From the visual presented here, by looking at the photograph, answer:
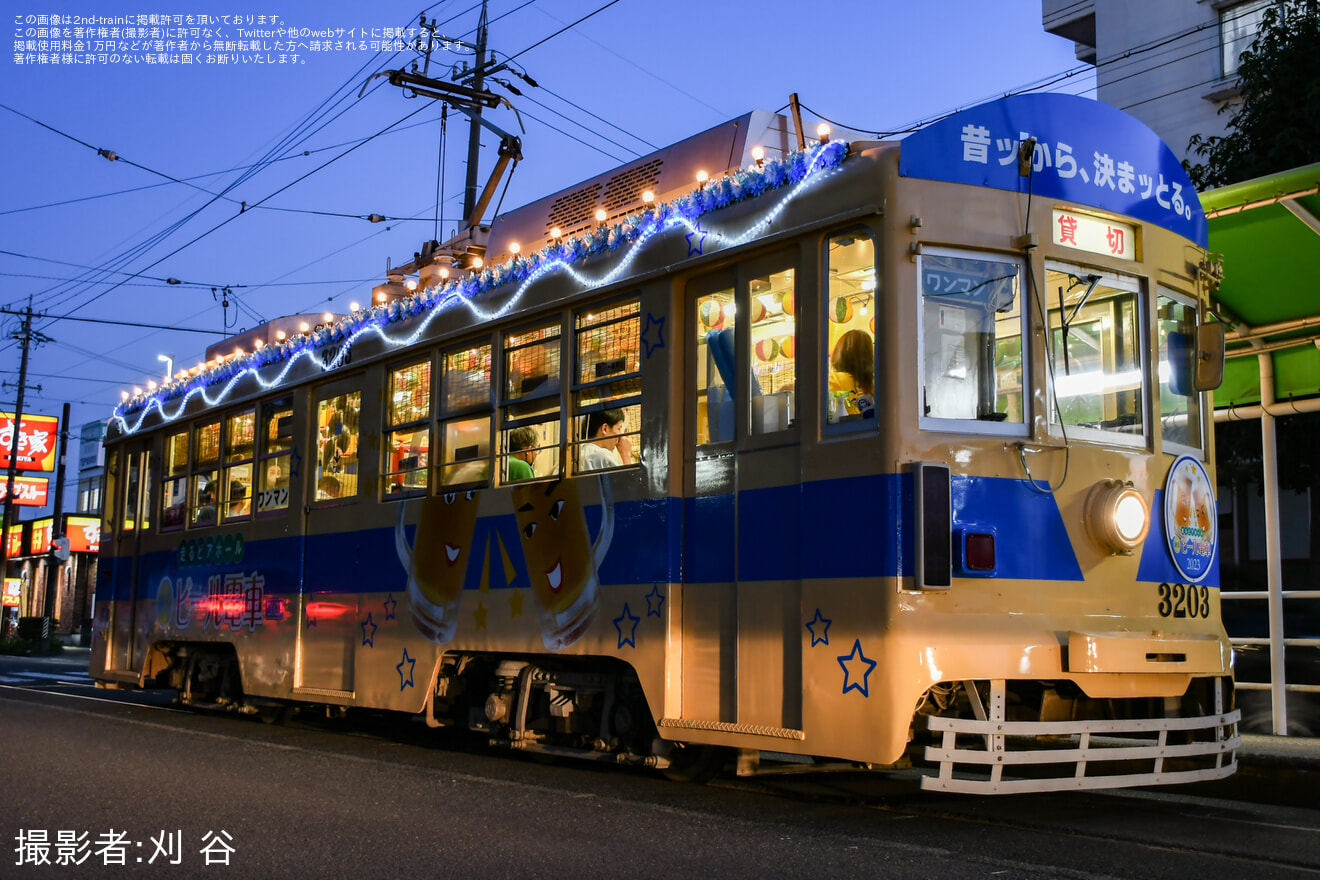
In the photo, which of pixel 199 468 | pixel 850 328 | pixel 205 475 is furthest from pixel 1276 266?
pixel 199 468

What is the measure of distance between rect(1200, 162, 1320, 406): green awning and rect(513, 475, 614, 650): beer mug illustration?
4297mm

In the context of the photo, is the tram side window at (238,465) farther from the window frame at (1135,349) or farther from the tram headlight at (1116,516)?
the tram headlight at (1116,516)

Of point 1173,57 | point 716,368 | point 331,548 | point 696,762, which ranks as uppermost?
point 1173,57

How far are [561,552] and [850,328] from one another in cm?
237

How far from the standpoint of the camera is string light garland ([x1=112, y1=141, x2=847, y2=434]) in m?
6.34

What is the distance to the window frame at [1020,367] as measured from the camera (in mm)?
5730

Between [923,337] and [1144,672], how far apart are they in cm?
187

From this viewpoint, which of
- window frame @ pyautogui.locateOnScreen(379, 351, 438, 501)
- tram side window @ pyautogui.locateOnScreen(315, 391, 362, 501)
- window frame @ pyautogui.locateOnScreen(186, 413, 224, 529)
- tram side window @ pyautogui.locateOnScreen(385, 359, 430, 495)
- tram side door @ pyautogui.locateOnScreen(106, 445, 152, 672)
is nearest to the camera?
window frame @ pyautogui.locateOnScreen(379, 351, 438, 501)

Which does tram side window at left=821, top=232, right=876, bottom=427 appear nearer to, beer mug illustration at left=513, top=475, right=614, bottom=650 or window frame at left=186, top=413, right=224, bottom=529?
beer mug illustration at left=513, top=475, right=614, bottom=650

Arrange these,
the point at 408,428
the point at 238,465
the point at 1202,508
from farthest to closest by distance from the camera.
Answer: the point at 238,465
the point at 408,428
the point at 1202,508

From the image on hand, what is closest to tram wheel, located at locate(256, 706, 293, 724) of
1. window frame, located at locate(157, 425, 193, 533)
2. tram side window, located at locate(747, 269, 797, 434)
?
window frame, located at locate(157, 425, 193, 533)

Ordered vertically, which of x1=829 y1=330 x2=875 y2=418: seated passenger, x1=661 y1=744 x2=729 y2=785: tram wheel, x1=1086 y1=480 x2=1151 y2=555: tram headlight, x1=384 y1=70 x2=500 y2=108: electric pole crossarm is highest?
x1=384 y1=70 x2=500 y2=108: electric pole crossarm

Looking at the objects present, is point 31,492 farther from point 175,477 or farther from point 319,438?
point 319,438

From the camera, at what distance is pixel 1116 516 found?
588cm
